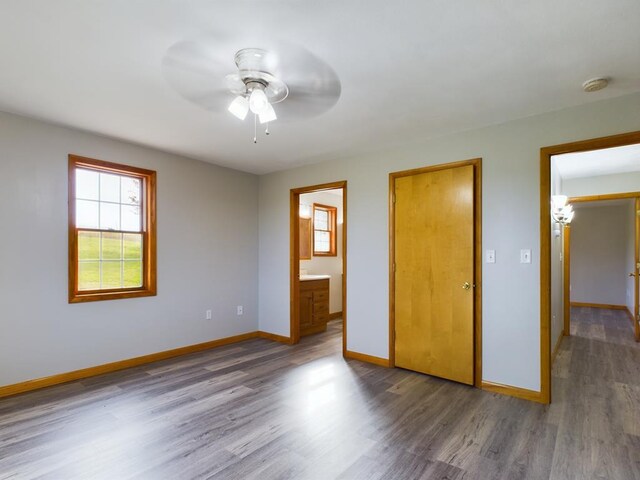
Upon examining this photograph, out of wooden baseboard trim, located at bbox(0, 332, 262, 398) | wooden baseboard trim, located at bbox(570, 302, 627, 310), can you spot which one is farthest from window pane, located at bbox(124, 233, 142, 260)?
wooden baseboard trim, located at bbox(570, 302, 627, 310)

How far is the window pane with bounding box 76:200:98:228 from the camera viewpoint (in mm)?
3531

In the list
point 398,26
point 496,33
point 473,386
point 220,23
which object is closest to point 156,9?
point 220,23

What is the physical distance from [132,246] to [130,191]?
24.7 inches

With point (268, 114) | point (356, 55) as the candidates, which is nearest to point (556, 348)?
point (356, 55)

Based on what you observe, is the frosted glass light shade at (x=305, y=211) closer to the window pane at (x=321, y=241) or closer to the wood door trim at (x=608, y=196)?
the window pane at (x=321, y=241)

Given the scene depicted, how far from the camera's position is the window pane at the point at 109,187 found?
12.3ft

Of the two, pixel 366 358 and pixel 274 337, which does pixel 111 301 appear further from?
pixel 366 358

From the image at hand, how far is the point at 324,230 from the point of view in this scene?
6.67 m

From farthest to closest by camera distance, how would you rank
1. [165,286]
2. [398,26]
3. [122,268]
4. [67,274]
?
[165,286] < [122,268] < [67,274] < [398,26]

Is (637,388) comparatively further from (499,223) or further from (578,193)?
(578,193)

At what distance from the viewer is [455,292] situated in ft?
11.1

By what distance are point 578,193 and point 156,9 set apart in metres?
6.02

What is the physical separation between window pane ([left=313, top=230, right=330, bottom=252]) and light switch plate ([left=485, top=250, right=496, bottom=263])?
11.7ft

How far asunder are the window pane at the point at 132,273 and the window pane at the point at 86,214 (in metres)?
0.55
